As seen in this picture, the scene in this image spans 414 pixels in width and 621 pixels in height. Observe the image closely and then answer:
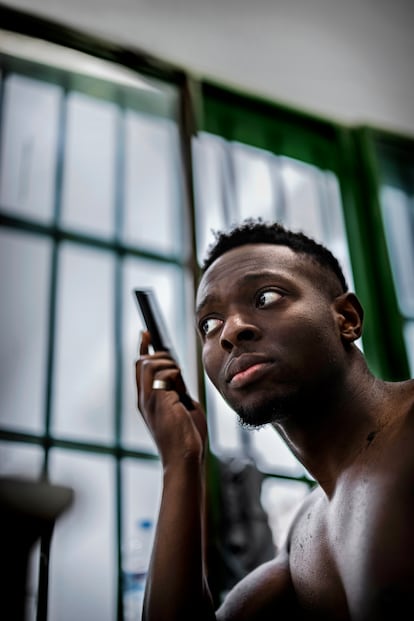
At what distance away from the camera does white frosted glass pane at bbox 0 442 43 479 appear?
1.92m

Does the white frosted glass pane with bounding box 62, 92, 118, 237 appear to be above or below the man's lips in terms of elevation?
above

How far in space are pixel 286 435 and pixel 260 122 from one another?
1486mm

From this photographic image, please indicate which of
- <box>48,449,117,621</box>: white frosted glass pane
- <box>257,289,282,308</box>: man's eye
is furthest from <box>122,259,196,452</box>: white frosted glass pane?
<box>257,289,282,308</box>: man's eye

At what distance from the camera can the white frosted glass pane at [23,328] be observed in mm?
2010

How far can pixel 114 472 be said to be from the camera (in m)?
2.07

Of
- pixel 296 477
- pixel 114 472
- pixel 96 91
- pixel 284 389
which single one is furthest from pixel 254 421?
pixel 96 91

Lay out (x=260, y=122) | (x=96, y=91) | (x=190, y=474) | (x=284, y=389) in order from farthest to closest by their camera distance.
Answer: (x=260, y=122)
(x=96, y=91)
(x=190, y=474)
(x=284, y=389)

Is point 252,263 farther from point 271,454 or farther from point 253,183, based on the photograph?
point 253,183

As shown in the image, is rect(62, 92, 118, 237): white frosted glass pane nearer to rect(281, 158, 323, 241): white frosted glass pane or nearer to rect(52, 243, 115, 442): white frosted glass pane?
rect(52, 243, 115, 442): white frosted glass pane

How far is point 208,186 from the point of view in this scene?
8.10ft

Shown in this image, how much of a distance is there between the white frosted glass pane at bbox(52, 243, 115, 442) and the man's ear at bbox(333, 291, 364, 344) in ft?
2.62

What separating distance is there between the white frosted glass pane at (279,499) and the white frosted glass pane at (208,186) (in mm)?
625

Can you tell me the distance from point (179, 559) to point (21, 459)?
669 millimetres

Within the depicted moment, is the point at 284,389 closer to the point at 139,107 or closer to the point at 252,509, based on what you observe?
the point at 252,509
